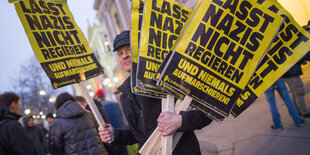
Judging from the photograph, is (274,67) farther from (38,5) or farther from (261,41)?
(38,5)

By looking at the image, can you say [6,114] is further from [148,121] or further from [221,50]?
[221,50]

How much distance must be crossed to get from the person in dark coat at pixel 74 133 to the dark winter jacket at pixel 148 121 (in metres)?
1.20

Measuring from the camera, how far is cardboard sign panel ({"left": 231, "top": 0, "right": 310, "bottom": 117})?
1585 millimetres

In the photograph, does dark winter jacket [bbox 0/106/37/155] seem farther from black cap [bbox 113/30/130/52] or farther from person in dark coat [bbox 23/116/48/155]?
person in dark coat [bbox 23/116/48/155]

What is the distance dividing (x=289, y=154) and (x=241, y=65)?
2.34m

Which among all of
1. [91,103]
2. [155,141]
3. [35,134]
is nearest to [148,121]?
[155,141]

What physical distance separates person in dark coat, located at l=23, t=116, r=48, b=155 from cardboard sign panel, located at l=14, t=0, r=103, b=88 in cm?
629

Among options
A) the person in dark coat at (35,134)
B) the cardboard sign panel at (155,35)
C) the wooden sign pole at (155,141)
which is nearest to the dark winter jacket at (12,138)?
the wooden sign pole at (155,141)

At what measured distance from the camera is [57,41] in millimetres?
1984

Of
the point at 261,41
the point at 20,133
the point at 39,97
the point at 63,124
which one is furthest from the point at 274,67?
the point at 39,97

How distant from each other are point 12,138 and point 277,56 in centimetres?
308

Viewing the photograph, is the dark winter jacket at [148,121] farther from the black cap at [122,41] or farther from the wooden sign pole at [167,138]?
the black cap at [122,41]

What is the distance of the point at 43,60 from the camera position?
5.98 ft

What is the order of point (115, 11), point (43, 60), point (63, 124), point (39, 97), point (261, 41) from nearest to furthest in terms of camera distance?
1. point (261, 41)
2. point (43, 60)
3. point (63, 124)
4. point (115, 11)
5. point (39, 97)
